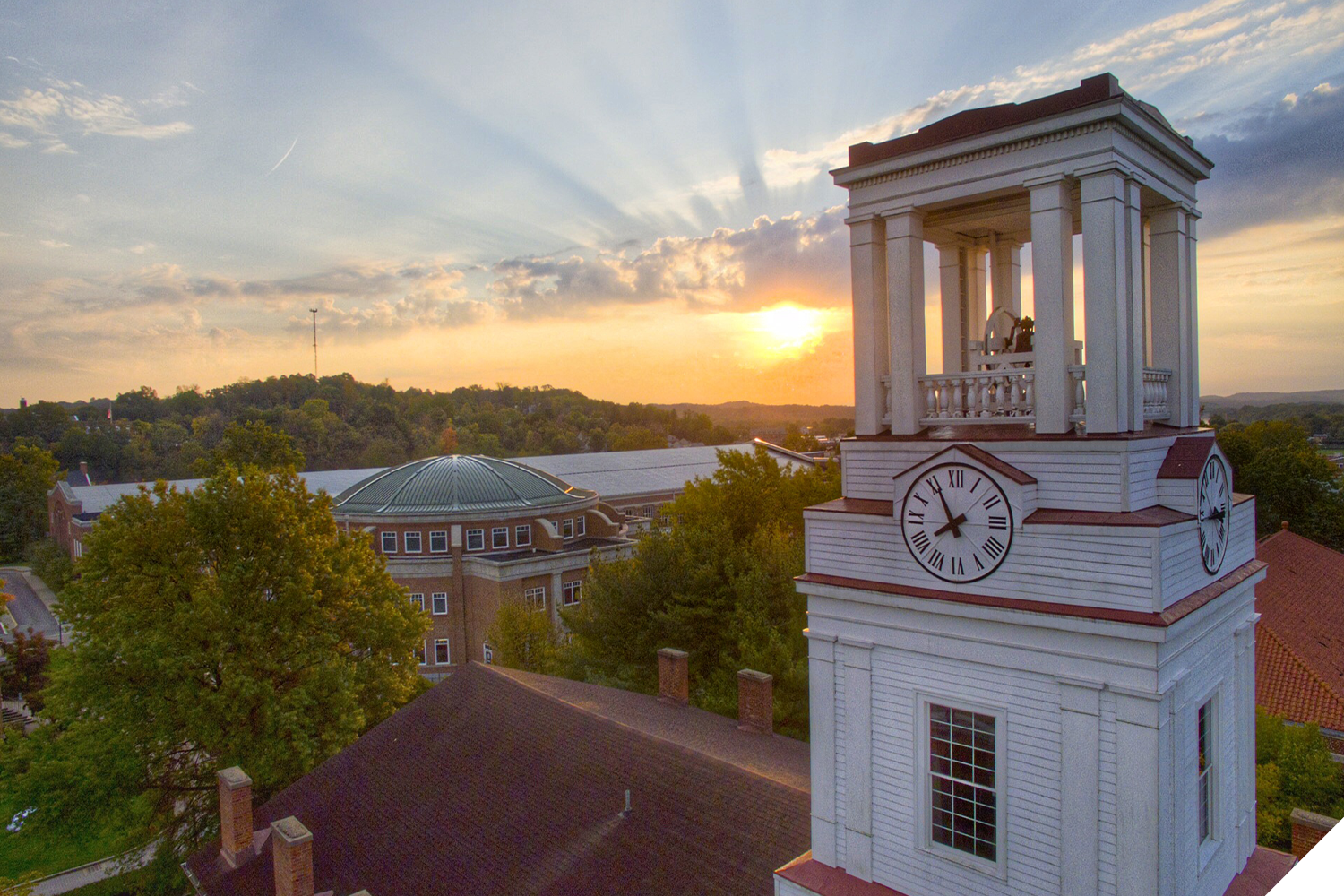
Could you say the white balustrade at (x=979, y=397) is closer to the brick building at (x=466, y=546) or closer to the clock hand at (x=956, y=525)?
the clock hand at (x=956, y=525)

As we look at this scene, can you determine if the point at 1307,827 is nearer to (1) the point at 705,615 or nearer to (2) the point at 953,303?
(2) the point at 953,303

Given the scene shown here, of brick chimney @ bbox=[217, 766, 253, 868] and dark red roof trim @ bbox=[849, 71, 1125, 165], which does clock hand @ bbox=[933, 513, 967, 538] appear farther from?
brick chimney @ bbox=[217, 766, 253, 868]

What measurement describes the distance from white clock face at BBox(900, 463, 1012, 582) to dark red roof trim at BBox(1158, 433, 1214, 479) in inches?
63.1

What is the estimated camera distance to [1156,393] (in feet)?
28.0

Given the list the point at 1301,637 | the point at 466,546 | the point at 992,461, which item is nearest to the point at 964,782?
the point at 992,461

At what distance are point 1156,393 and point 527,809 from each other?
10.4m

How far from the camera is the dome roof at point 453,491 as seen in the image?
44438 mm

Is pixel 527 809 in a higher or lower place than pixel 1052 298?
lower

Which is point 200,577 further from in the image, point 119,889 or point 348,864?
point 348,864

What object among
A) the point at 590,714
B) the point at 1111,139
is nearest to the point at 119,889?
the point at 590,714

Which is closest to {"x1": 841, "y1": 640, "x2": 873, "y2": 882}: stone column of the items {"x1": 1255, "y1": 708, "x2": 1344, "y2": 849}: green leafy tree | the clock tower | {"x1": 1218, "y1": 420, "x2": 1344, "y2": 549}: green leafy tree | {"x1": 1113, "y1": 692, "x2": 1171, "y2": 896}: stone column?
the clock tower

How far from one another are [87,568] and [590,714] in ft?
48.5

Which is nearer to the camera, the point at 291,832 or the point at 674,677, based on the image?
the point at 291,832

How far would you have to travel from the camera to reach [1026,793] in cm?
720
